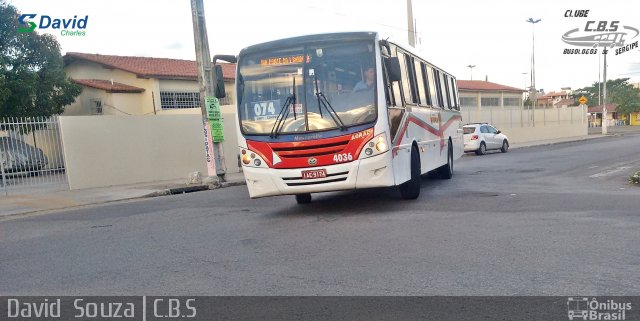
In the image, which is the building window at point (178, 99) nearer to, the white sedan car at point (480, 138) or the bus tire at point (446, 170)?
the white sedan car at point (480, 138)

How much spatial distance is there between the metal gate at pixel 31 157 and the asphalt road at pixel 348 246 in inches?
182

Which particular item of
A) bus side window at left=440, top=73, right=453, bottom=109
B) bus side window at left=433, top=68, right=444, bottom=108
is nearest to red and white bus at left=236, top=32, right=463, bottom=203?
bus side window at left=433, top=68, right=444, bottom=108

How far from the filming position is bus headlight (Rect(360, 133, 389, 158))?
8.51m

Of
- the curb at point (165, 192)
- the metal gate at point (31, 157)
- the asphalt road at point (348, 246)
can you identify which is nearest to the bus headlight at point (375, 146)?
the asphalt road at point (348, 246)

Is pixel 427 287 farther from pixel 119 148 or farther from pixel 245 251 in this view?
pixel 119 148

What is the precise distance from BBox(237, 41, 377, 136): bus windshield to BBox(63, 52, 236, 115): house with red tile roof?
2038 centimetres

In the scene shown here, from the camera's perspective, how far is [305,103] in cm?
878

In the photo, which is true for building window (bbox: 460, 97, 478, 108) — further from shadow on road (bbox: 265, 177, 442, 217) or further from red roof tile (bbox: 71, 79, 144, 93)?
shadow on road (bbox: 265, 177, 442, 217)

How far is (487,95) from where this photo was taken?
53469mm

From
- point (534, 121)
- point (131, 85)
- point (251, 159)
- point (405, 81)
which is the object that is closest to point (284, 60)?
point (251, 159)

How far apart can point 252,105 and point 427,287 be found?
17.1ft

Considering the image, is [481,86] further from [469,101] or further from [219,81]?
[219,81]

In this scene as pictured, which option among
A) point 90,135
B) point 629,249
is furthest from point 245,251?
point 90,135

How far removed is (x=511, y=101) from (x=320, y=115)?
174ft
